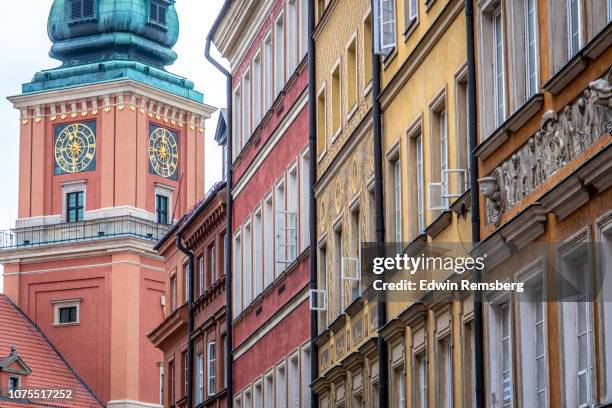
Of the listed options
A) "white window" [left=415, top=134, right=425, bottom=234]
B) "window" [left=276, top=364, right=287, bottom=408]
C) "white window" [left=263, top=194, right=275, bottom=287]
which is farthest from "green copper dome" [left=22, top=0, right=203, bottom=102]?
"white window" [left=415, top=134, right=425, bottom=234]

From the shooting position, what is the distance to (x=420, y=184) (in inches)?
1004

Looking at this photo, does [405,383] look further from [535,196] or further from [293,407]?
[293,407]

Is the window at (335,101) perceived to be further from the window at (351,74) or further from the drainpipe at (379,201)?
the drainpipe at (379,201)

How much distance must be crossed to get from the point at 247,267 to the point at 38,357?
42.8 metres

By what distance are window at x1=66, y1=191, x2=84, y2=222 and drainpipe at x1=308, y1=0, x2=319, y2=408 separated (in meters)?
51.0

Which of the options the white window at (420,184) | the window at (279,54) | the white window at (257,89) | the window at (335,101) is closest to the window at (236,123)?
the white window at (257,89)

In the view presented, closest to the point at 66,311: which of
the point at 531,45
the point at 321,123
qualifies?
the point at 321,123

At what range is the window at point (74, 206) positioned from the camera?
84938mm

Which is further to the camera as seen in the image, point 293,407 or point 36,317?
point 36,317

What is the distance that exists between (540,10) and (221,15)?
24156mm

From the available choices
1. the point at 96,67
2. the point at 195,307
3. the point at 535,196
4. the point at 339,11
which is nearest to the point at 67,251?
the point at 96,67

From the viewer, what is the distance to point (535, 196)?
19562 millimetres

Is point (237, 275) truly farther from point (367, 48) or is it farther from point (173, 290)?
point (367, 48)

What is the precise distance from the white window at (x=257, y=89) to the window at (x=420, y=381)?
53.3 ft
